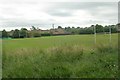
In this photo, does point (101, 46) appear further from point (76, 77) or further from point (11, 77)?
point (11, 77)

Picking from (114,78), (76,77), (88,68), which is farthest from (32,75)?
(114,78)

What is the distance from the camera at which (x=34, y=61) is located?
6.99 metres

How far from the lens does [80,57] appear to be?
7.56m

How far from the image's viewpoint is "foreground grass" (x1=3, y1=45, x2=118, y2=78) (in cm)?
573

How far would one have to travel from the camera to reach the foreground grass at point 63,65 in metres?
5.73

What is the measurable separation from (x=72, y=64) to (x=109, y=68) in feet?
3.95

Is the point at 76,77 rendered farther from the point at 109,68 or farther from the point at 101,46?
the point at 101,46

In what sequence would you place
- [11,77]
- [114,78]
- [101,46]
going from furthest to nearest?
[101,46] → [11,77] → [114,78]

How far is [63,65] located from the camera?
21.0 ft

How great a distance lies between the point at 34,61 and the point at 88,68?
1.87m

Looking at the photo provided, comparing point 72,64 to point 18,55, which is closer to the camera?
point 72,64

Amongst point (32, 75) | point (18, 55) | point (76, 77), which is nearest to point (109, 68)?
point (76, 77)

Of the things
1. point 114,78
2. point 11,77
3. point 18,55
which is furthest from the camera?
point 18,55

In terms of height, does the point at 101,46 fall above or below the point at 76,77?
above
